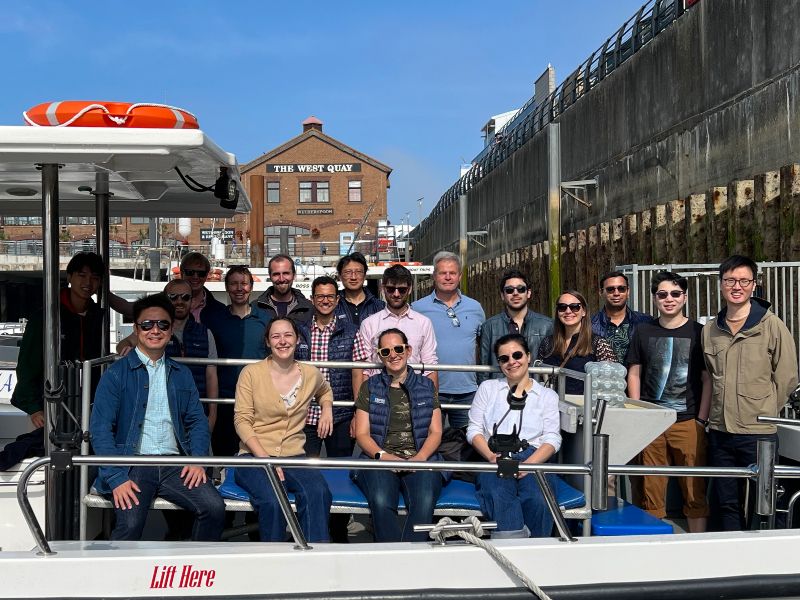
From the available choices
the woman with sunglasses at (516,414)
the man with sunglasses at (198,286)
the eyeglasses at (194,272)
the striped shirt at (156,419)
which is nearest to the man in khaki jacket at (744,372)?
the woman with sunglasses at (516,414)


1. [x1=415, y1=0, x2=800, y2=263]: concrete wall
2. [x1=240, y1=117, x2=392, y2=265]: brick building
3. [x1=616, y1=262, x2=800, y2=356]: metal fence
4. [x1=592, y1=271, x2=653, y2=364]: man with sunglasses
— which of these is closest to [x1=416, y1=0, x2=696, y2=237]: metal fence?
[x1=415, y1=0, x2=800, y2=263]: concrete wall

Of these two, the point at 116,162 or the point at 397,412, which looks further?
the point at 397,412

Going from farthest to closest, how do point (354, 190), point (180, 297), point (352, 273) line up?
point (354, 190)
point (352, 273)
point (180, 297)

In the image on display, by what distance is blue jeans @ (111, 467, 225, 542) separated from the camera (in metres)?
4.64

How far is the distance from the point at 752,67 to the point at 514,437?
9747 mm

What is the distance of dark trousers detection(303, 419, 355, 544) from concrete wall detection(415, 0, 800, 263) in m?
7.86

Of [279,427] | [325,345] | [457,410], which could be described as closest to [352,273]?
[325,345]

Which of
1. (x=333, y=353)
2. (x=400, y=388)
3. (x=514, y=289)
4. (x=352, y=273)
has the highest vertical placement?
(x=352, y=273)

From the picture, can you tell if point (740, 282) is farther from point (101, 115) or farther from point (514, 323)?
point (101, 115)

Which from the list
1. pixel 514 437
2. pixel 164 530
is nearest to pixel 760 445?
pixel 514 437

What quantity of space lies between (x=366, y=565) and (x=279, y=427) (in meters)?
1.25

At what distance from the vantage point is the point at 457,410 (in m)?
6.11

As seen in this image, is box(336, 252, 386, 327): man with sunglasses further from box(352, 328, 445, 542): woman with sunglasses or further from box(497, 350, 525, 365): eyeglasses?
box(497, 350, 525, 365): eyeglasses

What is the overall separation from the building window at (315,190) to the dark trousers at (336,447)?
59695mm
